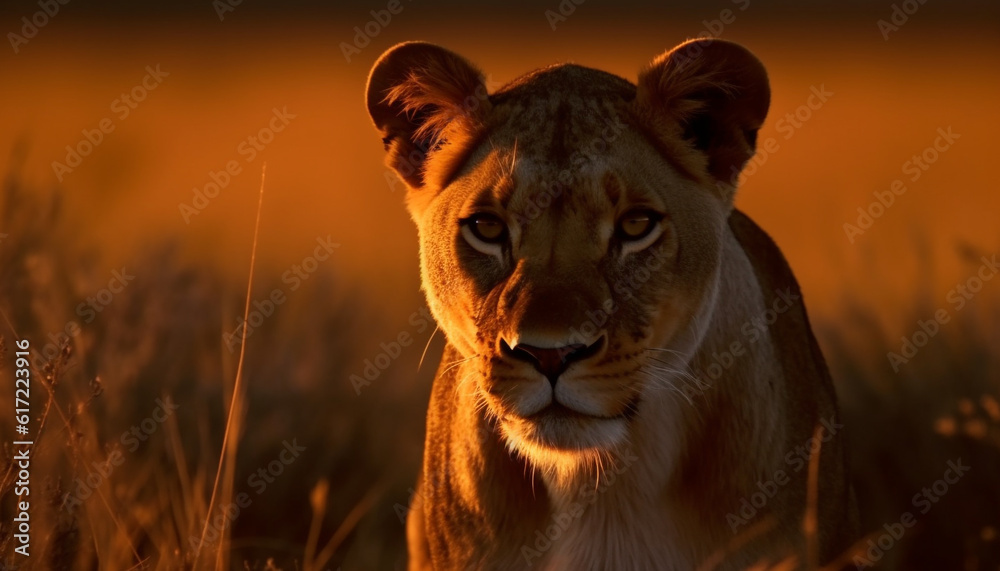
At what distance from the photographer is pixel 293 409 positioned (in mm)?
6840

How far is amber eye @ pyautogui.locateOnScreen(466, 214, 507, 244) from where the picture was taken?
4.07 meters

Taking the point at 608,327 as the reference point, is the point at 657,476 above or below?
below

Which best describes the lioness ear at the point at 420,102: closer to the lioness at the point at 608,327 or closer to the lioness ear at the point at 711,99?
the lioness at the point at 608,327

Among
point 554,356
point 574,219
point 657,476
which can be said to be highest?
point 574,219

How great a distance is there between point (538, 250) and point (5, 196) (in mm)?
2598

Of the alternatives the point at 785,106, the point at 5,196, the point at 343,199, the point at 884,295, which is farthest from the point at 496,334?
the point at 785,106

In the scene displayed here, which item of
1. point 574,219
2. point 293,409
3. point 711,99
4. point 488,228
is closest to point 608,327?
point 574,219

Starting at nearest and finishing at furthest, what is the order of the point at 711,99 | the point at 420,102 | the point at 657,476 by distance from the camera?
the point at 657,476 → the point at 711,99 → the point at 420,102

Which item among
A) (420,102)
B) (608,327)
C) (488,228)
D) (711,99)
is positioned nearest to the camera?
(608,327)

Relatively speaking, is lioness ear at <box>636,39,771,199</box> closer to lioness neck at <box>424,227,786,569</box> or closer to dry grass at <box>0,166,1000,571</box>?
lioness neck at <box>424,227,786,569</box>

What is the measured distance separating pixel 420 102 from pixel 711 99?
895 millimetres

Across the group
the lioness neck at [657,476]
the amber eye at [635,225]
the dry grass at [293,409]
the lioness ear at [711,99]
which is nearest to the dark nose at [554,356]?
the amber eye at [635,225]

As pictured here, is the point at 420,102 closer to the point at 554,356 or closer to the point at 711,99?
the point at 711,99

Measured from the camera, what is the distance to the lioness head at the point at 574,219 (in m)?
3.76
